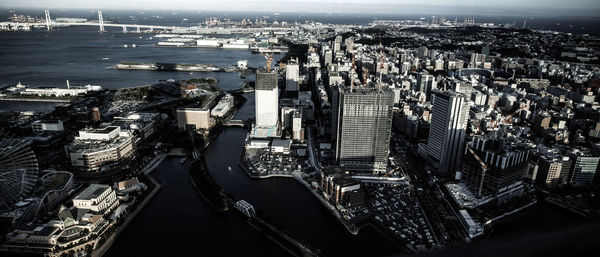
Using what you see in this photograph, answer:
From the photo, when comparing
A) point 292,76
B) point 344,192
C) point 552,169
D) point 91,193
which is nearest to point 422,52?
point 292,76

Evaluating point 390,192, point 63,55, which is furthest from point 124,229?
point 63,55

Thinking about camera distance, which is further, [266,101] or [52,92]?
[52,92]

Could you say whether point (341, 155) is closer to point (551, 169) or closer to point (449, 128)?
point (449, 128)

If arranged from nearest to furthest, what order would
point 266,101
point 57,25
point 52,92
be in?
1. point 266,101
2. point 52,92
3. point 57,25

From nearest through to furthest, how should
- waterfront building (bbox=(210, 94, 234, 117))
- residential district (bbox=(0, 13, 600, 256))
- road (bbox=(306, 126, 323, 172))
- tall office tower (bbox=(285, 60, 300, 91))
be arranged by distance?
residential district (bbox=(0, 13, 600, 256)), road (bbox=(306, 126, 323, 172)), waterfront building (bbox=(210, 94, 234, 117)), tall office tower (bbox=(285, 60, 300, 91))

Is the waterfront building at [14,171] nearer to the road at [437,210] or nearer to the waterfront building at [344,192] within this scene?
the waterfront building at [344,192]

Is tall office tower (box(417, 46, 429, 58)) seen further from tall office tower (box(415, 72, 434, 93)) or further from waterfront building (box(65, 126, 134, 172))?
waterfront building (box(65, 126, 134, 172))

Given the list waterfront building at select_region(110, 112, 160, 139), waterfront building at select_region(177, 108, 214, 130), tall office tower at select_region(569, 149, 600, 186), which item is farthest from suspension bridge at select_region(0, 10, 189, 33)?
tall office tower at select_region(569, 149, 600, 186)

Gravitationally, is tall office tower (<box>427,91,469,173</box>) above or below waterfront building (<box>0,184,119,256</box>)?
above
